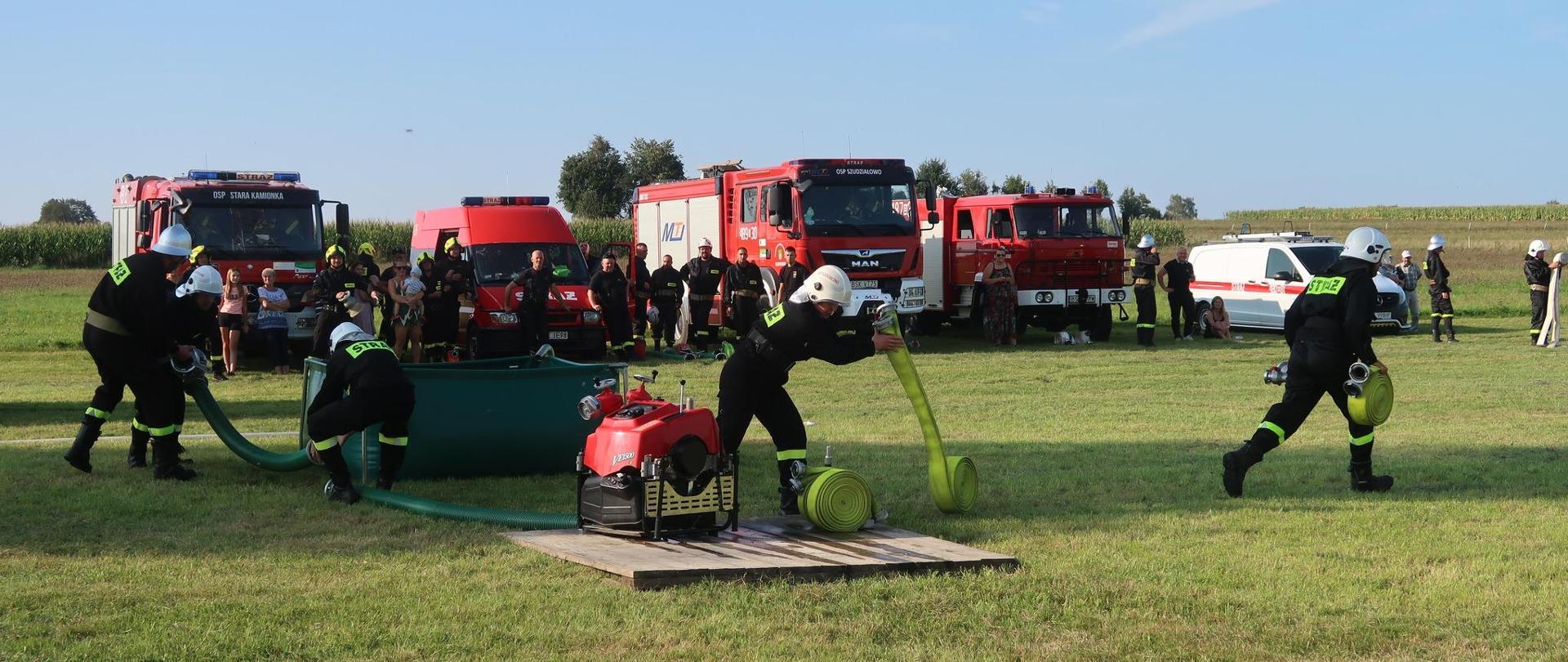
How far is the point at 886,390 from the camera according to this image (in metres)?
17.7

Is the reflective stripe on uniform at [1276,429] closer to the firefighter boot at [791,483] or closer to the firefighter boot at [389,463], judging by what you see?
the firefighter boot at [791,483]

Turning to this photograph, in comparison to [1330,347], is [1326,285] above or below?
above

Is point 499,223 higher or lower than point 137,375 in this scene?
higher

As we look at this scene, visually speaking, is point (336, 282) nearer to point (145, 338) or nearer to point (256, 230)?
point (256, 230)

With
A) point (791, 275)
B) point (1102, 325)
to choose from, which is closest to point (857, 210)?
point (791, 275)

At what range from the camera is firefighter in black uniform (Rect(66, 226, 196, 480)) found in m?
10.3

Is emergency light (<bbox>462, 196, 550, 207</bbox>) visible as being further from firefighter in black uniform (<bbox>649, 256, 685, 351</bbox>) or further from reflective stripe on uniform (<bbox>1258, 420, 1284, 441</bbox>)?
reflective stripe on uniform (<bbox>1258, 420, 1284, 441</bbox>)

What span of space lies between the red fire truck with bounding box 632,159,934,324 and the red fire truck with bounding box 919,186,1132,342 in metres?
2.73

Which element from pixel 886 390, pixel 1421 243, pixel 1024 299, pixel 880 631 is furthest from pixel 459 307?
pixel 1421 243

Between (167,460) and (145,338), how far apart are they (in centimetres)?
87

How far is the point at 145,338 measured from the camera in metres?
10.5

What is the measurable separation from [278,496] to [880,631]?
17.0 ft

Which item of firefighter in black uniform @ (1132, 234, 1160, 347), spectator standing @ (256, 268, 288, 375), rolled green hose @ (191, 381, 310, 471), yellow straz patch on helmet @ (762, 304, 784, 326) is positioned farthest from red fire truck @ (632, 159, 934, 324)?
yellow straz patch on helmet @ (762, 304, 784, 326)

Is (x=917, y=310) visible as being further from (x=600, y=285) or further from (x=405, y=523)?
(x=405, y=523)
